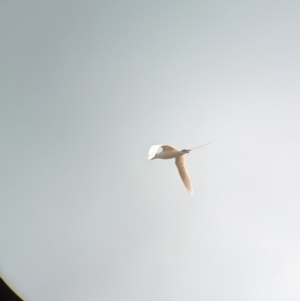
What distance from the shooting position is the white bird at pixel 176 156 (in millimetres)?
1566

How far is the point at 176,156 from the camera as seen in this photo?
1.68m

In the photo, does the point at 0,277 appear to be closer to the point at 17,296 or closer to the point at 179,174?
the point at 17,296

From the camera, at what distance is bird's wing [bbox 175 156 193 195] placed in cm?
173

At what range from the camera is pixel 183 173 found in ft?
5.91

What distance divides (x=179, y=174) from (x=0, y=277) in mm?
1632

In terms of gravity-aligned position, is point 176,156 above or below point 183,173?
above

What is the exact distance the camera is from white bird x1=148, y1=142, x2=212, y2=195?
1.57 m

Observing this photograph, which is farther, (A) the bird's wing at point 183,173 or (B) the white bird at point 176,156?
(A) the bird's wing at point 183,173

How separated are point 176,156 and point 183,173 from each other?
184 millimetres

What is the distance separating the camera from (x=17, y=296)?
2055 millimetres

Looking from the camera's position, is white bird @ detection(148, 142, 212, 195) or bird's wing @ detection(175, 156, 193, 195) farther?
bird's wing @ detection(175, 156, 193, 195)

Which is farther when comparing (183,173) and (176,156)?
(183,173)

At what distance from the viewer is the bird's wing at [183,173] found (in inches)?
68.2

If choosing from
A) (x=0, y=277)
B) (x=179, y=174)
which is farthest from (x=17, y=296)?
(x=179, y=174)
